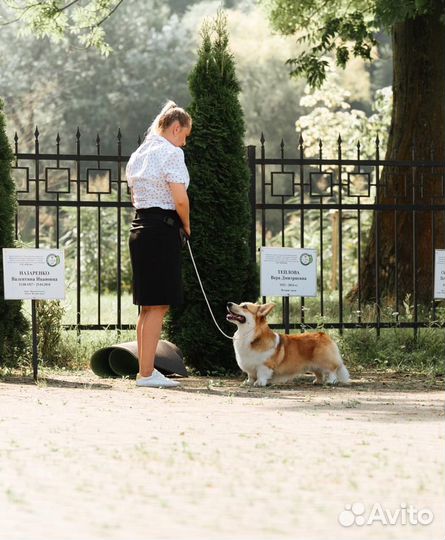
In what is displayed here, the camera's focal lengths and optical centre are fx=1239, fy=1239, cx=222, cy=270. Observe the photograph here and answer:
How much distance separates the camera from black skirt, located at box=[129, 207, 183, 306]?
10414 mm

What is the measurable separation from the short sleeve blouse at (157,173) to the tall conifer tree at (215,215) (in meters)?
1.55

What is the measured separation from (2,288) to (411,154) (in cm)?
677

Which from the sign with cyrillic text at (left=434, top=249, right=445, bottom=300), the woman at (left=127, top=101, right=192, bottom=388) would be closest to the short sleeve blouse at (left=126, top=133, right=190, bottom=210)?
the woman at (left=127, top=101, right=192, bottom=388)

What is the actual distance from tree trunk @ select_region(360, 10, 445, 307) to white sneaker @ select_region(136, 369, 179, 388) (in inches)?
211

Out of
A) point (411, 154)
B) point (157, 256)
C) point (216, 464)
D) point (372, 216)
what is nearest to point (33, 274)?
point (157, 256)

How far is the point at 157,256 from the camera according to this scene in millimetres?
10430

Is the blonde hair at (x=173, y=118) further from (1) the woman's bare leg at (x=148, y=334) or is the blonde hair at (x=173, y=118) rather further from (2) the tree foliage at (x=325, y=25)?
(2) the tree foliage at (x=325, y=25)

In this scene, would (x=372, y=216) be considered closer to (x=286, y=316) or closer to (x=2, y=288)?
(x=286, y=316)

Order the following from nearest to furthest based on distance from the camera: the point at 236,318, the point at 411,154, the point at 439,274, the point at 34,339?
1. the point at 236,318
2. the point at 34,339
3. the point at 439,274
4. the point at 411,154

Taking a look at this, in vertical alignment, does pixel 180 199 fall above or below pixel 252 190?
below

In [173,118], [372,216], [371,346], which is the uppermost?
[173,118]

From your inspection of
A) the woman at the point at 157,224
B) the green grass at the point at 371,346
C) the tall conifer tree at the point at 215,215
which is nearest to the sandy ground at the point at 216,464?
the woman at the point at 157,224

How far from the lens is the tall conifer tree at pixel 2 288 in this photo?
11391 millimetres

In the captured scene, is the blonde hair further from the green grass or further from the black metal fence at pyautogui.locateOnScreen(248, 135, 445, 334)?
the green grass
